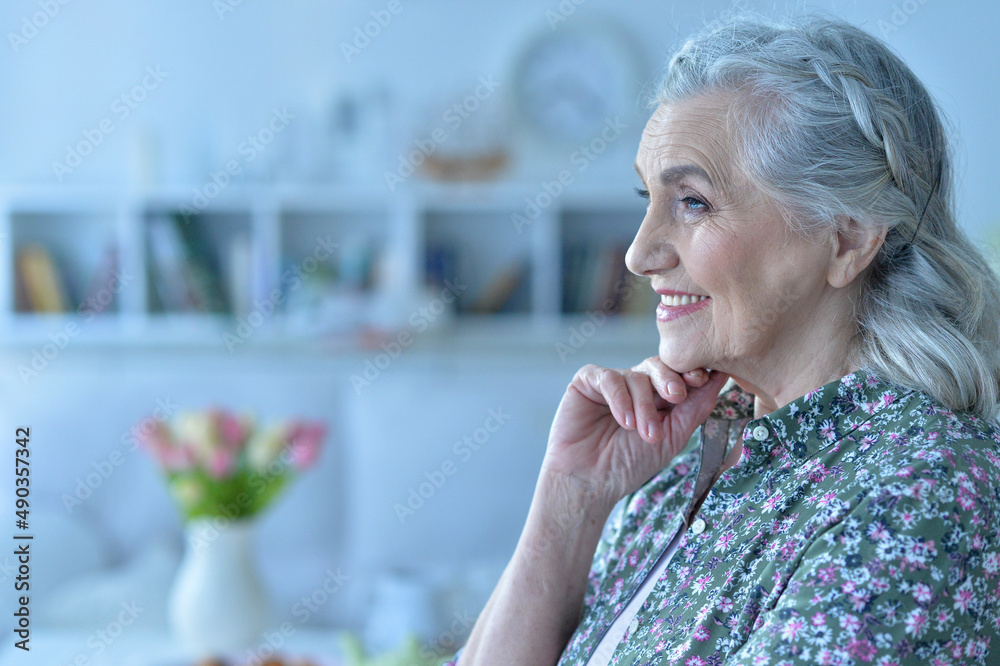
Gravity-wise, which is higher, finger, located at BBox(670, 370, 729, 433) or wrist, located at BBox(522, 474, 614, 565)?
finger, located at BBox(670, 370, 729, 433)

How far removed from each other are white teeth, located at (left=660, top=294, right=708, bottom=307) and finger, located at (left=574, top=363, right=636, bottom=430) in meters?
0.12

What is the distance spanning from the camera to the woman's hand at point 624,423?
3.62ft

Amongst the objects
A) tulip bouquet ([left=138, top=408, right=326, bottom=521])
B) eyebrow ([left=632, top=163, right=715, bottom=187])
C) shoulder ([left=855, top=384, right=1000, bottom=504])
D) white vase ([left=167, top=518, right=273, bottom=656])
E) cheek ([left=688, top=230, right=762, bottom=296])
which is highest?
eyebrow ([left=632, top=163, right=715, bottom=187])

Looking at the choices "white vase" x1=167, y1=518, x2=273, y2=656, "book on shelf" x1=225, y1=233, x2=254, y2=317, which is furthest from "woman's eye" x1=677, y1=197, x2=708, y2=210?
"book on shelf" x1=225, y1=233, x2=254, y2=317

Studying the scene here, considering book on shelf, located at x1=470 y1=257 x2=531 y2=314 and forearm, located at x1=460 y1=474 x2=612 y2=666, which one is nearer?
forearm, located at x1=460 y1=474 x2=612 y2=666

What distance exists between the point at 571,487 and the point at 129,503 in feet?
6.47

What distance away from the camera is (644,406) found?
1103 mm

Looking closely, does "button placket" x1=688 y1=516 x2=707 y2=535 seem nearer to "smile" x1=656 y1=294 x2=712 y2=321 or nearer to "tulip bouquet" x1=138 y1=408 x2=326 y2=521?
"smile" x1=656 y1=294 x2=712 y2=321

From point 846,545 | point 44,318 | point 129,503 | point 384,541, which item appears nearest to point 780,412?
point 846,545

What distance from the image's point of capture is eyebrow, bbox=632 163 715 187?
1010 millimetres

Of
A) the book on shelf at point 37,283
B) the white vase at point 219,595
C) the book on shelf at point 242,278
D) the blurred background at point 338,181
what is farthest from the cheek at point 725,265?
the book on shelf at point 37,283

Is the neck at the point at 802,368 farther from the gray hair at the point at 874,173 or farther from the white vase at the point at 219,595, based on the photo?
the white vase at the point at 219,595

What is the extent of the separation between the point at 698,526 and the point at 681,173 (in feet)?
1.31

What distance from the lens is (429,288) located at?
3326 millimetres
